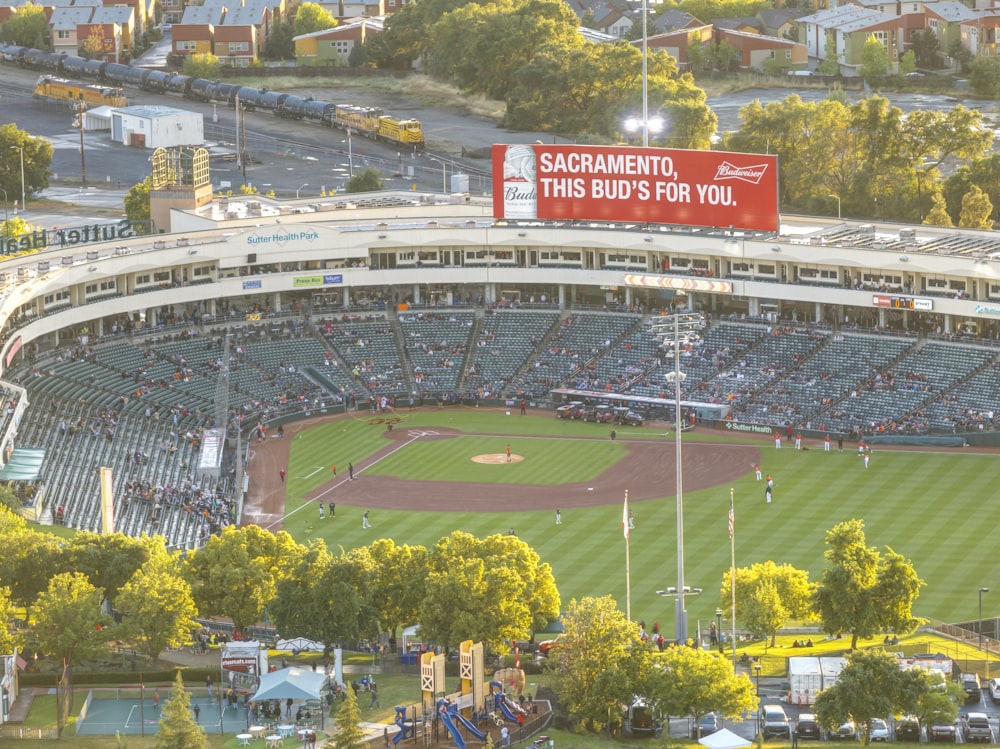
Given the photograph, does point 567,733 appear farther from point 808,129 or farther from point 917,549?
point 808,129

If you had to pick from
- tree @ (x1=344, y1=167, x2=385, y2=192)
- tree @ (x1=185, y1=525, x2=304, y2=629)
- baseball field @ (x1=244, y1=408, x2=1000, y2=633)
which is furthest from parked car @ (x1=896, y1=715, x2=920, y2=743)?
tree @ (x1=344, y1=167, x2=385, y2=192)

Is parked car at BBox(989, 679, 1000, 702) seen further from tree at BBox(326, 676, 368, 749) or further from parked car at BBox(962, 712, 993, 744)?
tree at BBox(326, 676, 368, 749)

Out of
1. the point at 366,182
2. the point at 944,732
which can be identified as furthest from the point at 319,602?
the point at 366,182

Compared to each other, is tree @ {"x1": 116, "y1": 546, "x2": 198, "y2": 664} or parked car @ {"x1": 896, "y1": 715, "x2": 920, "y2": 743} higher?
tree @ {"x1": 116, "y1": 546, "x2": 198, "y2": 664}

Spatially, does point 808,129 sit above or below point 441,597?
above

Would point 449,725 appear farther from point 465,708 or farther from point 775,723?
point 775,723

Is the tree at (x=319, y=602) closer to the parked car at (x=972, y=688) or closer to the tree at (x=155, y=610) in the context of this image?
the tree at (x=155, y=610)

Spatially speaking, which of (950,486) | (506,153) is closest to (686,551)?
(950,486)
